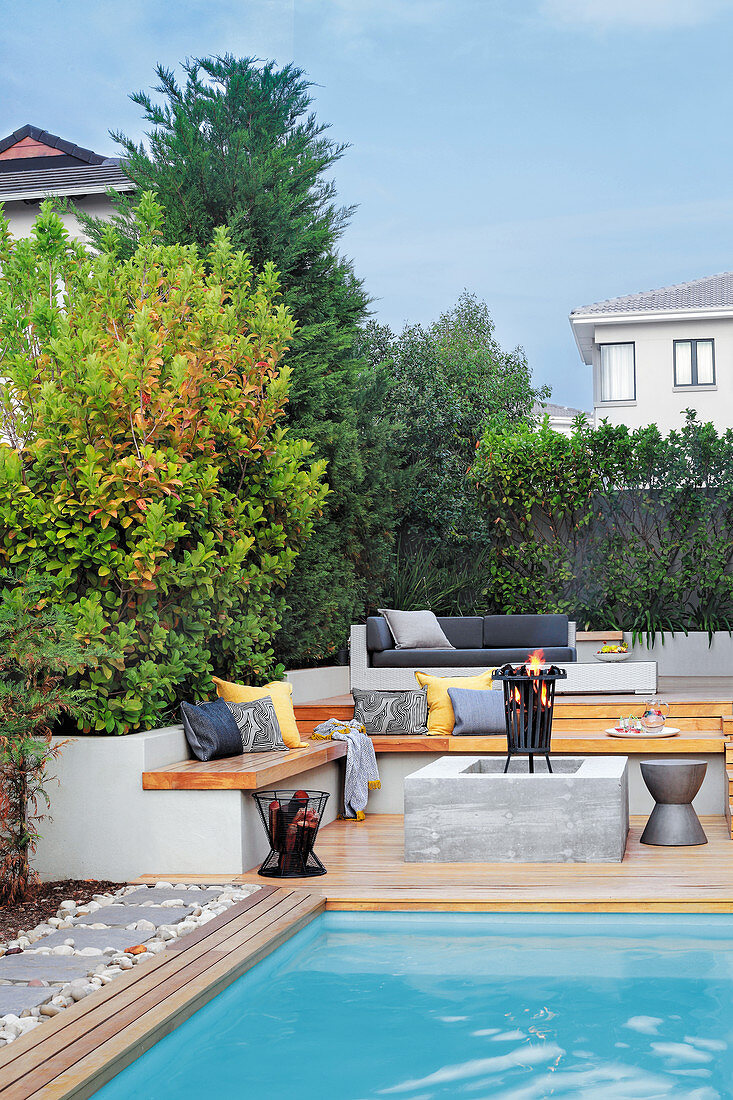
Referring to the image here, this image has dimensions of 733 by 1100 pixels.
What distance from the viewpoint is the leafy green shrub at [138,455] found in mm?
5648

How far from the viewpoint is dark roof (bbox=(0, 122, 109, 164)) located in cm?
1277

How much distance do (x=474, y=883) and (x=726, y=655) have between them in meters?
6.35

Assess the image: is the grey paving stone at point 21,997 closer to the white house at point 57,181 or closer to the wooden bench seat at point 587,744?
the wooden bench seat at point 587,744

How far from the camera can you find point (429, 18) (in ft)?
79.4

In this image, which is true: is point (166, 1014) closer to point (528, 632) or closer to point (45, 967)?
point (45, 967)

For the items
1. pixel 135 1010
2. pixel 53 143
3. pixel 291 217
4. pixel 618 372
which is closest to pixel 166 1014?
pixel 135 1010

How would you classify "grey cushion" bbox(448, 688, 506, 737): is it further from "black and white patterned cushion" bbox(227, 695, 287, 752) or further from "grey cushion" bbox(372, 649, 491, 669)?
"black and white patterned cushion" bbox(227, 695, 287, 752)

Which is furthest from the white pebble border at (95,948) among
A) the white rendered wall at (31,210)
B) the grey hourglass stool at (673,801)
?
the white rendered wall at (31,210)

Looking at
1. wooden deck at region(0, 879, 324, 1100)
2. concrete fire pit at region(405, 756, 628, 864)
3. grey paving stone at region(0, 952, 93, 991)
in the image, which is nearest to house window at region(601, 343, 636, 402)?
concrete fire pit at region(405, 756, 628, 864)

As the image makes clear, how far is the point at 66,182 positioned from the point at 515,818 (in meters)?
9.17

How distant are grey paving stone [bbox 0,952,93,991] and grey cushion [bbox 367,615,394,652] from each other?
5.25 meters

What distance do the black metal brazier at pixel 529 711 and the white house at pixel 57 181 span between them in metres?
7.56

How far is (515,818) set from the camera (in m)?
5.88

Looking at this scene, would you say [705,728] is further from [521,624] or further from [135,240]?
[135,240]
